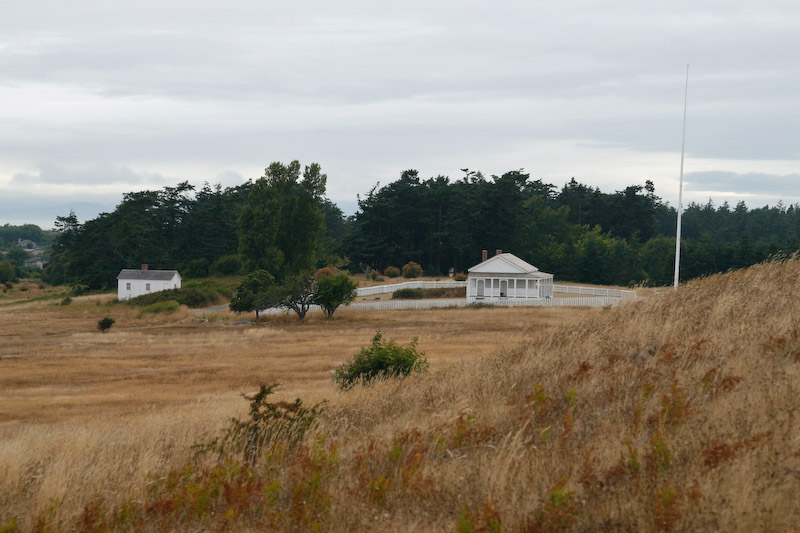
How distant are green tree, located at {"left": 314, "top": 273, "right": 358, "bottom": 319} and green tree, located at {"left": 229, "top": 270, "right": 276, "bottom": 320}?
12.5 ft

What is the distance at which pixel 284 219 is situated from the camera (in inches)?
2886

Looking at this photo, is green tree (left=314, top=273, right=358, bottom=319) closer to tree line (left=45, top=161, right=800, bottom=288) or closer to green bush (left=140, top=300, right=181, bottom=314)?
green bush (left=140, top=300, right=181, bottom=314)

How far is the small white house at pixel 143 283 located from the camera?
→ 2990 inches

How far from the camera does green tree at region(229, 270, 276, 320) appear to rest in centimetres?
5679

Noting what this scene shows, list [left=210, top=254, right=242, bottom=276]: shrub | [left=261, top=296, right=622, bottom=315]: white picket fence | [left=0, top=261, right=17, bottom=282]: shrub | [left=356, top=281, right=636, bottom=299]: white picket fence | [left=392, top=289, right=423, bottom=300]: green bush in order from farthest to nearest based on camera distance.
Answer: [left=0, top=261, right=17, bottom=282]: shrub
[left=210, top=254, right=242, bottom=276]: shrub
[left=356, top=281, right=636, bottom=299]: white picket fence
[left=392, top=289, right=423, bottom=300]: green bush
[left=261, top=296, right=622, bottom=315]: white picket fence

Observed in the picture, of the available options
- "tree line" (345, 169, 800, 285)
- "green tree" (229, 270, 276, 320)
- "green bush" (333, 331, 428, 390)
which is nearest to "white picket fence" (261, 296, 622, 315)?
"green tree" (229, 270, 276, 320)

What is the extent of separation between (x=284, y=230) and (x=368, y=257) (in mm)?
27840

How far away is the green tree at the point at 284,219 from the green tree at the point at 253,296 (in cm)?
1328

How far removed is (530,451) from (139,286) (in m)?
74.4

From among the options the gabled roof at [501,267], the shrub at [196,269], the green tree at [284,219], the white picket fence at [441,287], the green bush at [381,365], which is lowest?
the green bush at [381,365]

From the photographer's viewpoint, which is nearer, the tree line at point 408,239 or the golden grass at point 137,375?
the golden grass at point 137,375

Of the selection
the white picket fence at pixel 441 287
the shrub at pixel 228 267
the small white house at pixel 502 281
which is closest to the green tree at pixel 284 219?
the white picket fence at pixel 441 287

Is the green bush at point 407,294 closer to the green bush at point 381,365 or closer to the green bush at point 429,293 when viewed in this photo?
the green bush at point 429,293

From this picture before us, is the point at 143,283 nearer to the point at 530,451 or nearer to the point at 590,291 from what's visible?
the point at 590,291
